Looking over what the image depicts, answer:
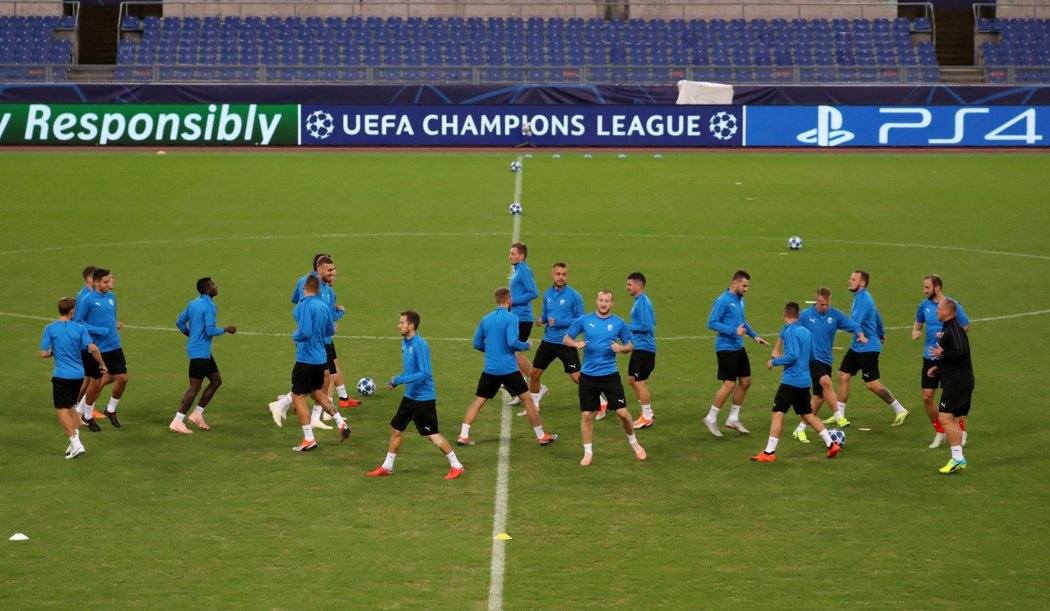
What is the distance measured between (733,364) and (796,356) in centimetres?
148

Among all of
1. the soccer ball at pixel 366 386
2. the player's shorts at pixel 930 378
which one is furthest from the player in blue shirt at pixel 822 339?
the soccer ball at pixel 366 386

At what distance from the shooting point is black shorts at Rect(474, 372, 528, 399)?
15883mm

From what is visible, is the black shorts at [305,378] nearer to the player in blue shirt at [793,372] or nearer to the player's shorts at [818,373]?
the player in blue shirt at [793,372]

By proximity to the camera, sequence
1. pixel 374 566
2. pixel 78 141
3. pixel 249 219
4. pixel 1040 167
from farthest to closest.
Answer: pixel 78 141, pixel 1040 167, pixel 249 219, pixel 374 566

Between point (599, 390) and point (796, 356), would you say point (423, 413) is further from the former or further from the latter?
point (796, 356)

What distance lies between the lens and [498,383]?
15.9 meters

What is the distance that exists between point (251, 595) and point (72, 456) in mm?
5112

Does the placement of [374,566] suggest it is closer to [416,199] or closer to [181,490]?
[181,490]

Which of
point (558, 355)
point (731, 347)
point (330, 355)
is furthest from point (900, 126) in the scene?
point (330, 355)

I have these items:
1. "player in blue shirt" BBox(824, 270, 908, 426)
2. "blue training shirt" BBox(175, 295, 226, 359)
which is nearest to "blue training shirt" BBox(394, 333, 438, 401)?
"blue training shirt" BBox(175, 295, 226, 359)

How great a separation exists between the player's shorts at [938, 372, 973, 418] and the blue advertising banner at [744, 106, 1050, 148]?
1425 inches

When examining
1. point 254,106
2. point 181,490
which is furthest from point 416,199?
point 181,490

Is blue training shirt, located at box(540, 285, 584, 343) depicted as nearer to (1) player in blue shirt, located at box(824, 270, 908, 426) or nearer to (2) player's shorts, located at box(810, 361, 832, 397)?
(2) player's shorts, located at box(810, 361, 832, 397)

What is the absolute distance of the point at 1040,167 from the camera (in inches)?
1779
